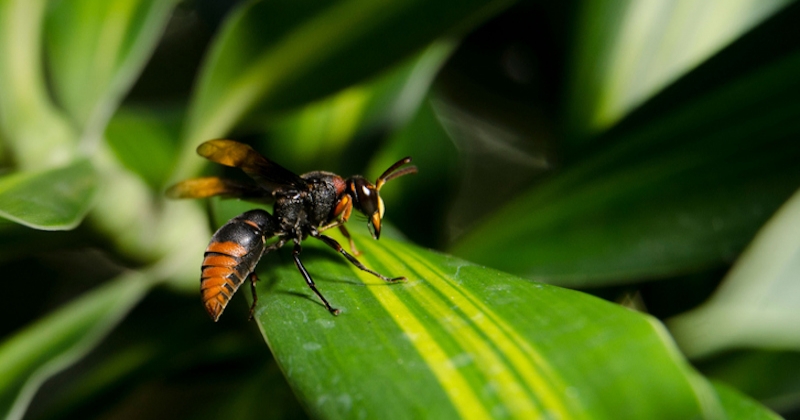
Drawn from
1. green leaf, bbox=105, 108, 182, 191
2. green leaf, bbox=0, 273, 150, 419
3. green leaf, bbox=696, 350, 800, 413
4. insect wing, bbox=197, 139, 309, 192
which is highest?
insect wing, bbox=197, 139, 309, 192

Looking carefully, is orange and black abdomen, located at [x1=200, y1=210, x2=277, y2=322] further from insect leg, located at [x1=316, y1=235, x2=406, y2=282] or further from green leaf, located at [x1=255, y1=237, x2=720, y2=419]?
green leaf, located at [x1=255, y1=237, x2=720, y2=419]

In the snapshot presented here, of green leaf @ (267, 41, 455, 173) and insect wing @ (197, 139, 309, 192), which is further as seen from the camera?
green leaf @ (267, 41, 455, 173)

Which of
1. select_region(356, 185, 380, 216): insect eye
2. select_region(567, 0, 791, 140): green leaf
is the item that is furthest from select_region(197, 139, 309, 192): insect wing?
select_region(567, 0, 791, 140): green leaf

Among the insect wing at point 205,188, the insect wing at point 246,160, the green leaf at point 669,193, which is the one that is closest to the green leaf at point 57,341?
the insect wing at point 205,188

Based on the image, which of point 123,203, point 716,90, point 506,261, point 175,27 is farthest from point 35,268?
point 716,90

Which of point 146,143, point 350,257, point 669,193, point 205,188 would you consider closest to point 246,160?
point 205,188

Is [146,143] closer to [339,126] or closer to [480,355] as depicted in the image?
[339,126]

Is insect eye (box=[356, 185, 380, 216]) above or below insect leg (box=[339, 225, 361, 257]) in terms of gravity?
above

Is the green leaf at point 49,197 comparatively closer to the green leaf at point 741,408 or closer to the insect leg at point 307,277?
the insect leg at point 307,277
